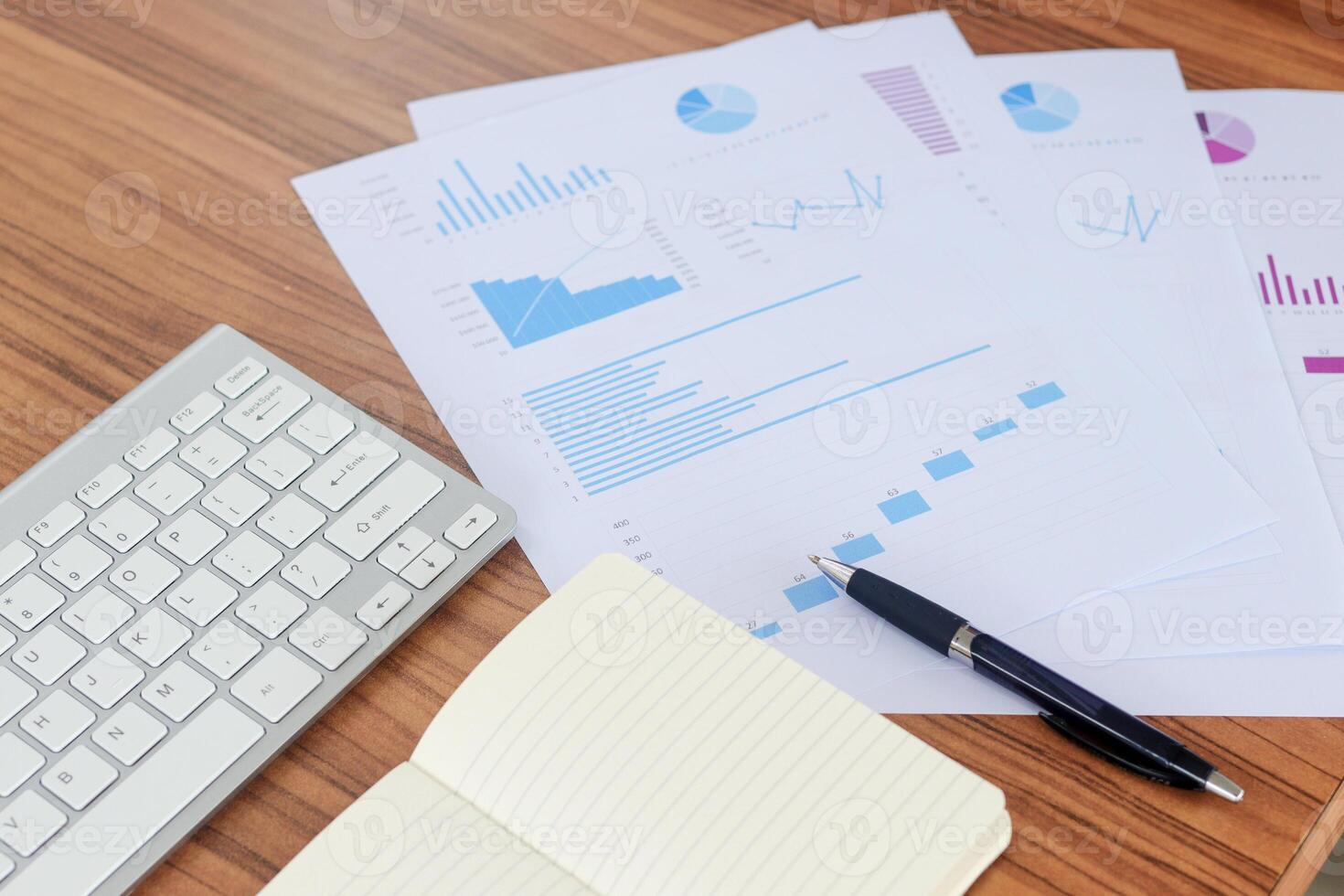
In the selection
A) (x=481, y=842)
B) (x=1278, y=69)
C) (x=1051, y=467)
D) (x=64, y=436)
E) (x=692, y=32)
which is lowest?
(x=481, y=842)

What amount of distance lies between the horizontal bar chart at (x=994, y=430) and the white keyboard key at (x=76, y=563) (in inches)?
16.1

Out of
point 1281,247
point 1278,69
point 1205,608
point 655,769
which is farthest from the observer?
point 1278,69

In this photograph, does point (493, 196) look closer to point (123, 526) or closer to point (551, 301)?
point (551, 301)

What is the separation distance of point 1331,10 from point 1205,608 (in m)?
0.54

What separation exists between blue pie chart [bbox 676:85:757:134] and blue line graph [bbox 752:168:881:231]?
8cm

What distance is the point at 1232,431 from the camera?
24.3 inches

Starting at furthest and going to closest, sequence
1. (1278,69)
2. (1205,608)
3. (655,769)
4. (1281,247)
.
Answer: (1278,69) → (1281,247) → (1205,608) → (655,769)

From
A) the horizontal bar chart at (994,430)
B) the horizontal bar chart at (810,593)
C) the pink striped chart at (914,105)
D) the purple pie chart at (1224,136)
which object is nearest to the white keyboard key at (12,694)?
the horizontal bar chart at (810,593)

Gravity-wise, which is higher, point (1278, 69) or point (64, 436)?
point (1278, 69)

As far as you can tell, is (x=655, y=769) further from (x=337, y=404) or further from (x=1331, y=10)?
(x=1331, y=10)

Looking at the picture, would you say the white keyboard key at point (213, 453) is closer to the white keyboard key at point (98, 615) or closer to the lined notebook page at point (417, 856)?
the white keyboard key at point (98, 615)

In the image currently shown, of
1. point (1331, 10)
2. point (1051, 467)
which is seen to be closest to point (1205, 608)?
point (1051, 467)

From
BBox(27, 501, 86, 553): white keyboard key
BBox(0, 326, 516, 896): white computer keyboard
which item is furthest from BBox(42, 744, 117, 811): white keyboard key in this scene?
BBox(27, 501, 86, 553): white keyboard key

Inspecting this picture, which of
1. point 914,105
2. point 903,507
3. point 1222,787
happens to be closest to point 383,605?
point 903,507
